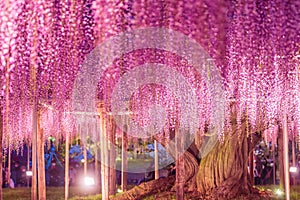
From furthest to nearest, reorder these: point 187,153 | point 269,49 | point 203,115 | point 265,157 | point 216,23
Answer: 1. point 265,157
2. point 187,153
3. point 203,115
4. point 269,49
5. point 216,23

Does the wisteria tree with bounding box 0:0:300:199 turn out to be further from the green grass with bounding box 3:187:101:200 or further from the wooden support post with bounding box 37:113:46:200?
the green grass with bounding box 3:187:101:200

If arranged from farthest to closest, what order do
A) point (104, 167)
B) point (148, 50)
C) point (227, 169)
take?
point (227, 169), point (104, 167), point (148, 50)

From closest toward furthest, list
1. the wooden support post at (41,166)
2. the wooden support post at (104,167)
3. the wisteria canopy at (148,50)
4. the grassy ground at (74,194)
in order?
the wisteria canopy at (148,50)
the wooden support post at (104,167)
the wooden support post at (41,166)
the grassy ground at (74,194)

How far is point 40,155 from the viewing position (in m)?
7.82

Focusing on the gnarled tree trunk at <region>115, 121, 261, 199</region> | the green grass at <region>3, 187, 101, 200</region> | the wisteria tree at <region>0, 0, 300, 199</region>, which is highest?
the wisteria tree at <region>0, 0, 300, 199</region>

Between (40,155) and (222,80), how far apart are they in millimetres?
3542

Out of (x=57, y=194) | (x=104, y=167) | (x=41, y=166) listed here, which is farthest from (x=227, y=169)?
(x=57, y=194)

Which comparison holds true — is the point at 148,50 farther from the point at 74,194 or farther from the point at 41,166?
the point at 74,194

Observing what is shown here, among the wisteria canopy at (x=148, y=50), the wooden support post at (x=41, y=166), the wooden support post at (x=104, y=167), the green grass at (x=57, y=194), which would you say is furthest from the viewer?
the green grass at (x=57, y=194)

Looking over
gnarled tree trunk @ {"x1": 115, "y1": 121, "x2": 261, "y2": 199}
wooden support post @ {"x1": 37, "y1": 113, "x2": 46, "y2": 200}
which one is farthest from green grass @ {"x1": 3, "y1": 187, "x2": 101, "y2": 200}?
gnarled tree trunk @ {"x1": 115, "y1": 121, "x2": 261, "y2": 199}

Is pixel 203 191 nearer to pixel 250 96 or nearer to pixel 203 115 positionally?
pixel 203 115

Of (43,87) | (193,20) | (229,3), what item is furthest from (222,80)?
(193,20)

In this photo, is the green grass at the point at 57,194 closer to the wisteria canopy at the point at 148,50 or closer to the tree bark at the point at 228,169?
the tree bark at the point at 228,169

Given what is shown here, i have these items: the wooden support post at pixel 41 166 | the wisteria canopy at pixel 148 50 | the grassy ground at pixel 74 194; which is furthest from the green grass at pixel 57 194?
the wisteria canopy at pixel 148 50
